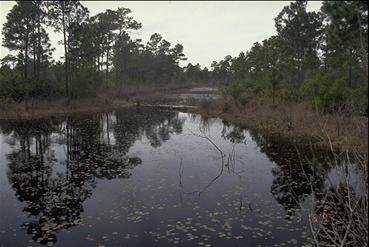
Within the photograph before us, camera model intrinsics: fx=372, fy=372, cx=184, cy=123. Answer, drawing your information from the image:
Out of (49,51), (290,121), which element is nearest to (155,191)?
(290,121)

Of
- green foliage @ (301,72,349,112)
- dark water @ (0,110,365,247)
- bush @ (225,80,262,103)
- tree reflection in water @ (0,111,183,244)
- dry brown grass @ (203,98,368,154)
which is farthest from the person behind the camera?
bush @ (225,80,262,103)

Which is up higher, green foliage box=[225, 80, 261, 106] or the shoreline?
green foliage box=[225, 80, 261, 106]

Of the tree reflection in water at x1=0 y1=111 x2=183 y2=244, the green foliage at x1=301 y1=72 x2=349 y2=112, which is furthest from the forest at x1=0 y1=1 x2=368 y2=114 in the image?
the tree reflection in water at x1=0 y1=111 x2=183 y2=244

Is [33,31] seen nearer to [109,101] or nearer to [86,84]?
[86,84]

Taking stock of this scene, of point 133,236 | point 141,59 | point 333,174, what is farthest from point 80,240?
point 141,59

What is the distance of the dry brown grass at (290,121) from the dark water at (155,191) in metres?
1.76

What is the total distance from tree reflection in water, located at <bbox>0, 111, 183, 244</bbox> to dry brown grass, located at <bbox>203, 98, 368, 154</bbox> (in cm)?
603

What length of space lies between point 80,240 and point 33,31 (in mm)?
35626

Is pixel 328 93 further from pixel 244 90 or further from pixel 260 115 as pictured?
pixel 244 90

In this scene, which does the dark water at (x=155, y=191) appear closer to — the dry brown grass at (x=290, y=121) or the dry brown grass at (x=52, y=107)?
the dry brown grass at (x=290, y=121)

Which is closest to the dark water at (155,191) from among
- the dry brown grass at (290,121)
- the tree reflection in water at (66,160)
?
the tree reflection in water at (66,160)

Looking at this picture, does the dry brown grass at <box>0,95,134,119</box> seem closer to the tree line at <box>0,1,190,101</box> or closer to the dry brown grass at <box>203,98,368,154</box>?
the tree line at <box>0,1,190,101</box>

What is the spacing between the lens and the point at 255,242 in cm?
861

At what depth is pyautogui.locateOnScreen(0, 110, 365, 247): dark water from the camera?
897cm
